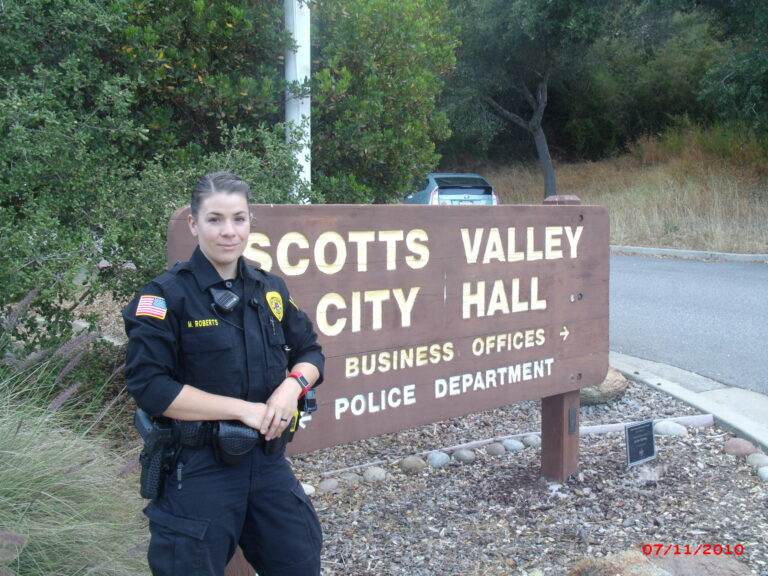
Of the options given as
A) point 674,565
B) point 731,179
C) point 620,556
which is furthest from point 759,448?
point 731,179

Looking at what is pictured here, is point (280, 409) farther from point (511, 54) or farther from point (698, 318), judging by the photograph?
point (511, 54)

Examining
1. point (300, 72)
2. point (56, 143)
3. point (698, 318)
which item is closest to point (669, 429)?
point (300, 72)

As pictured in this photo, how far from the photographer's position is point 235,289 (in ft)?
7.29

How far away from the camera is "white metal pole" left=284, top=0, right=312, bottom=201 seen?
16.3 feet

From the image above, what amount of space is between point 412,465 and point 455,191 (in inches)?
542

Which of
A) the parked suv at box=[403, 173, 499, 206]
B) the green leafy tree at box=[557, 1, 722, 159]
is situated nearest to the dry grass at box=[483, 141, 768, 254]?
the green leafy tree at box=[557, 1, 722, 159]

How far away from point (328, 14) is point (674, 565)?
4.19m

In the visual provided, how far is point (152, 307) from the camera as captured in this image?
2059 mm

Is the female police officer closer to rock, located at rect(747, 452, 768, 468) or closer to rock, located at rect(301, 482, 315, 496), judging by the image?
rock, located at rect(301, 482, 315, 496)

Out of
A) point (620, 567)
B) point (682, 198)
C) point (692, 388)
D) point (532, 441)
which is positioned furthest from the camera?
point (682, 198)

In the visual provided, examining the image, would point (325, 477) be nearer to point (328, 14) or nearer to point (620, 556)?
point (620, 556)

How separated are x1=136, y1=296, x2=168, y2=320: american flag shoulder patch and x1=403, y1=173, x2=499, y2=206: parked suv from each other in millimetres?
14940

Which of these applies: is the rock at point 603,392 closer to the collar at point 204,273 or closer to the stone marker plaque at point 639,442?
the stone marker plaque at point 639,442

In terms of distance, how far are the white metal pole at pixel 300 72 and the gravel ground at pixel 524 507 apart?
1.86 meters
